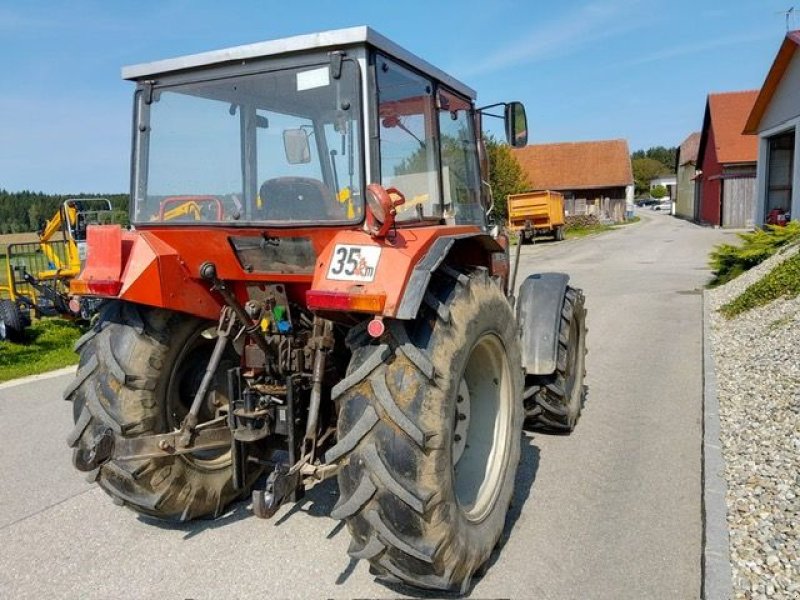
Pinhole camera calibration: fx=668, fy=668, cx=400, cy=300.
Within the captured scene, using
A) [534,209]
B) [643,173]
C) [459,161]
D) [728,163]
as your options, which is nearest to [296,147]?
[459,161]

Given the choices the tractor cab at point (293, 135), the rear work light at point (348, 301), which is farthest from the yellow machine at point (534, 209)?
the rear work light at point (348, 301)

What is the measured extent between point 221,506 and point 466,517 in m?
1.68

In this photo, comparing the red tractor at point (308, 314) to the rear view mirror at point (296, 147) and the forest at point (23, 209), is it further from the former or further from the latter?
the forest at point (23, 209)

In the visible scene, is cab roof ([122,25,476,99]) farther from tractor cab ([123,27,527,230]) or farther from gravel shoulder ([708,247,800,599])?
gravel shoulder ([708,247,800,599])

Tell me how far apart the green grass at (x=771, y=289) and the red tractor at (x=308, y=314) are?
717 centimetres

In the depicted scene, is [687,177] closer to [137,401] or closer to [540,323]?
[540,323]

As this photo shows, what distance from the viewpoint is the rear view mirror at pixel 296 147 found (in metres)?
3.40

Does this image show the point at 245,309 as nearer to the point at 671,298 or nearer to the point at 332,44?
the point at 332,44

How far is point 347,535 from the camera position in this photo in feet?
12.4

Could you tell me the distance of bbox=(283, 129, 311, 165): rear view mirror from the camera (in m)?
3.40

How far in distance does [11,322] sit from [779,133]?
24204mm

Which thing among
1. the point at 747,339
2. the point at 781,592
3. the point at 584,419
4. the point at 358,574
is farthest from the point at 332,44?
the point at 747,339

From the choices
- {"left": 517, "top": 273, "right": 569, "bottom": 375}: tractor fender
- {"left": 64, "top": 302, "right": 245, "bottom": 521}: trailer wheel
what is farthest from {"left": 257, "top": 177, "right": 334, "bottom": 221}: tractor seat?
{"left": 517, "top": 273, "right": 569, "bottom": 375}: tractor fender

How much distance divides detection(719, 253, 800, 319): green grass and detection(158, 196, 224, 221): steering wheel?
8.32 metres
